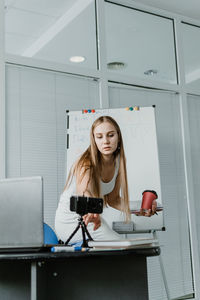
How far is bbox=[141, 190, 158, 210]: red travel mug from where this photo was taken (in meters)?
3.22

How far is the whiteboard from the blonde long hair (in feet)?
0.16

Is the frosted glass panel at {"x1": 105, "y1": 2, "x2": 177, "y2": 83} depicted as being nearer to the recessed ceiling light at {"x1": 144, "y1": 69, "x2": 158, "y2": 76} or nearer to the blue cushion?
the recessed ceiling light at {"x1": 144, "y1": 69, "x2": 158, "y2": 76}

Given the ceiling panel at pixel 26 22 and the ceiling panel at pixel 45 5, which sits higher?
the ceiling panel at pixel 45 5

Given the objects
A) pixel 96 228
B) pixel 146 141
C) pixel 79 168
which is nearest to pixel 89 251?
pixel 96 228

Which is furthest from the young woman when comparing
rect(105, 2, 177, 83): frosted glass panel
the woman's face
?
rect(105, 2, 177, 83): frosted glass panel

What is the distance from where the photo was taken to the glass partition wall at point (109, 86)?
343 cm

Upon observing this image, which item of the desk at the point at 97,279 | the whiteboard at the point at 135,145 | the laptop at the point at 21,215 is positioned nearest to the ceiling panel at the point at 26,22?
the whiteboard at the point at 135,145

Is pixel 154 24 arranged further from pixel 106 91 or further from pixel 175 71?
pixel 106 91

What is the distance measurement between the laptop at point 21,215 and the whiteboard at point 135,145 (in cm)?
168

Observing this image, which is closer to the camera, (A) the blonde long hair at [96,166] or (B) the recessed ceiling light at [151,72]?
(A) the blonde long hair at [96,166]

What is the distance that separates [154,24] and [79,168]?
207cm

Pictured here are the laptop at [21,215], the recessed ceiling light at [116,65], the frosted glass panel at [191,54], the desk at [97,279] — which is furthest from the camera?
the frosted glass panel at [191,54]

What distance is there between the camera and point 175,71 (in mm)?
4371

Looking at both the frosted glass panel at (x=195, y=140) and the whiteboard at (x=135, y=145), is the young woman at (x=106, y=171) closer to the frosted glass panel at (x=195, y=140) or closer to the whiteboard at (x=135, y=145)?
the whiteboard at (x=135, y=145)
